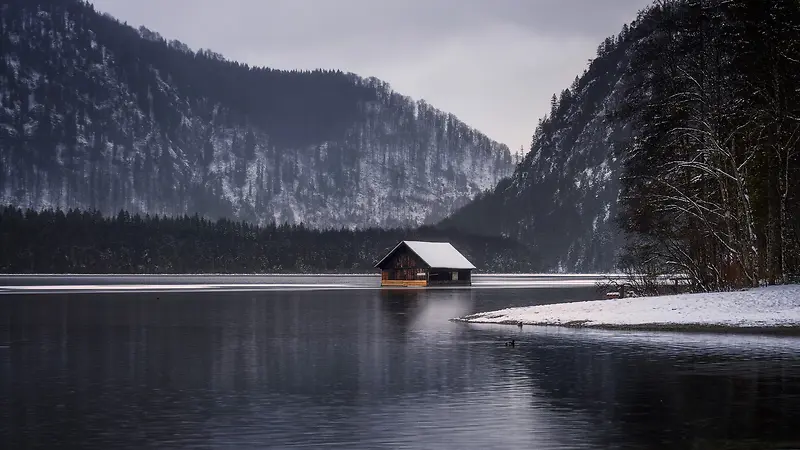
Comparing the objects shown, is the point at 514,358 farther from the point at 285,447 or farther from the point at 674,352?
the point at 285,447

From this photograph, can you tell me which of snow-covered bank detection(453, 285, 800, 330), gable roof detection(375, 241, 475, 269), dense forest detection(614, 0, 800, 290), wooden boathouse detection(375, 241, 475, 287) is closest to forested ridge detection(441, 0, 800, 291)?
dense forest detection(614, 0, 800, 290)

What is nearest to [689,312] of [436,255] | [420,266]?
[420,266]

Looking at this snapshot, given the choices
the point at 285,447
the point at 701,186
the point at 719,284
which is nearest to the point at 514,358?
the point at 285,447

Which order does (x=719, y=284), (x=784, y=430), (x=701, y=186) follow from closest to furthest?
(x=784, y=430)
(x=719, y=284)
(x=701, y=186)

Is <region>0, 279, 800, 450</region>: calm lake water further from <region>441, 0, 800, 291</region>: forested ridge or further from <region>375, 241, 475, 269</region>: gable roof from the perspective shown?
<region>375, 241, 475, 269</region>: gable roof

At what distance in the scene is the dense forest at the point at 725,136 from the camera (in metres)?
44.4

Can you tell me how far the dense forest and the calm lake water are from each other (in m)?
9.99

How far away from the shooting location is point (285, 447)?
15367 millimetres

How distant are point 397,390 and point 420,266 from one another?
349 feet

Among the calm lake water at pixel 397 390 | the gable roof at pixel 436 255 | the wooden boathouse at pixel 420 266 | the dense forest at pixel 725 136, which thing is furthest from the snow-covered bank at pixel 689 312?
the wooden boathouse at pixel 420 266

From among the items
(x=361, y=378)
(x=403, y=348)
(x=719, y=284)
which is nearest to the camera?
(x=361, y=378)

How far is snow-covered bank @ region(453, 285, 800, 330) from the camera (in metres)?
39.2

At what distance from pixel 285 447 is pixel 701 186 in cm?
4002

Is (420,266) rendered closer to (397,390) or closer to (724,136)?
(724,136)
